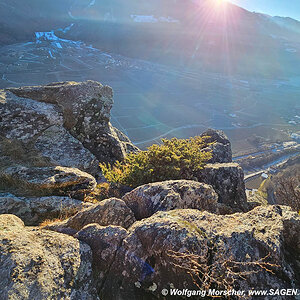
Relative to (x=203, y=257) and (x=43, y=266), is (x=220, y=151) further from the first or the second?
(x=43, y=266)

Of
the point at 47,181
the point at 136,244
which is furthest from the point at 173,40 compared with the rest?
the point at 136,244

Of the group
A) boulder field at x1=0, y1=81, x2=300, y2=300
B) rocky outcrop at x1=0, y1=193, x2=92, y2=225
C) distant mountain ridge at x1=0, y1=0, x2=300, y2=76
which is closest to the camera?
boulder field at x1=0, y1=81, x2=300, y2=300

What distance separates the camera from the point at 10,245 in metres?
2.22

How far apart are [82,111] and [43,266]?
5.90 metres

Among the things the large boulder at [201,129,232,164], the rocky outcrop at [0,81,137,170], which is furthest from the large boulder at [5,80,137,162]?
the large boulder at [201,129,232,164]

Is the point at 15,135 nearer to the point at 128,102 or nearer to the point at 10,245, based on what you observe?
the point at 10,245

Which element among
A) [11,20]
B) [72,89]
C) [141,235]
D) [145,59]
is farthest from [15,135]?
[11,20]

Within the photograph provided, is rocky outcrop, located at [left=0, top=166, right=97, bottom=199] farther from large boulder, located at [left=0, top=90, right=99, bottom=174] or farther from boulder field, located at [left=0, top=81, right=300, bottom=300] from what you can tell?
large boulder, located at [left=0, top=90, right=99, bottom=174]

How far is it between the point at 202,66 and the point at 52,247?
492ft

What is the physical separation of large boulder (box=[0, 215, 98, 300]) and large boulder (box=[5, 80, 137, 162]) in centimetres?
485

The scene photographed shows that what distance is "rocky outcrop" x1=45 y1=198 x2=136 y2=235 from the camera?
3188 mm

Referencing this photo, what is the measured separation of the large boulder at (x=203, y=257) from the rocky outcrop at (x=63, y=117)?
4304 mm

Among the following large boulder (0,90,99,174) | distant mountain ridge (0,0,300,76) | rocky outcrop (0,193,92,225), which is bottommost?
rocky outcrop (0,193,92,225)

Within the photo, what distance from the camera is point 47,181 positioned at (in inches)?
180
